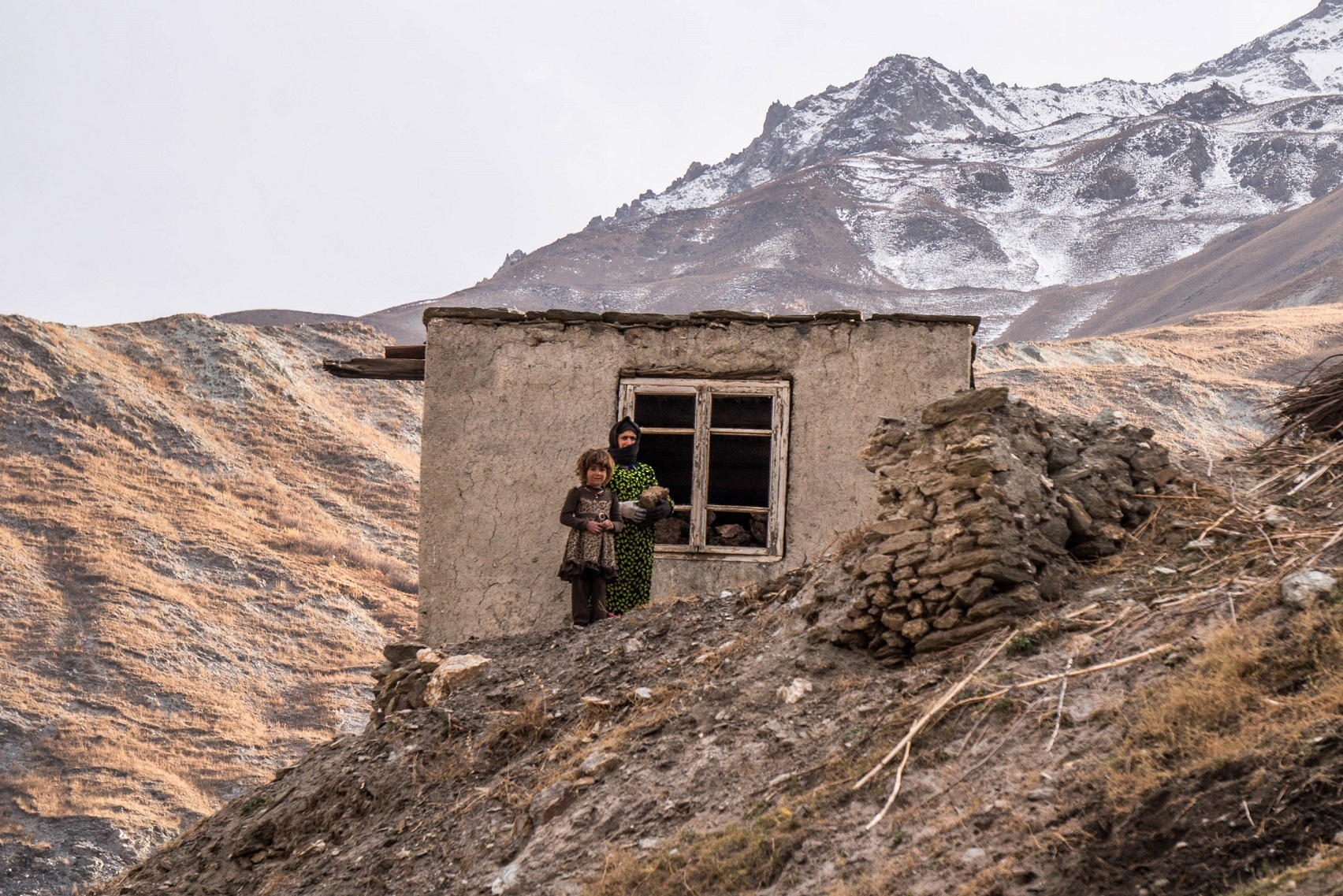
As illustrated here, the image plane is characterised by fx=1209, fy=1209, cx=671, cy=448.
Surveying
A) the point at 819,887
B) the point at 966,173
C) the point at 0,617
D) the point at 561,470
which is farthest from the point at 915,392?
the point at 966,173

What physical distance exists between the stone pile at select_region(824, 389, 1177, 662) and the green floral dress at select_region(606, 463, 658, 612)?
220 centimetres

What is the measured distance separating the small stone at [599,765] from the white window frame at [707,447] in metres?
3.11

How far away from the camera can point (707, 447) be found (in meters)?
8.71

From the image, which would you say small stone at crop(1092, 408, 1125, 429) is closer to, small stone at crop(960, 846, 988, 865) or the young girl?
the young girl

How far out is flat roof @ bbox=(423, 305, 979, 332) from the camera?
28.1 feet

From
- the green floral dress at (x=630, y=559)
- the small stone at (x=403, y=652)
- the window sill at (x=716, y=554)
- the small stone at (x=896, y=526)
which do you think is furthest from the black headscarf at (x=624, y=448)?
the small stone at (x=896, y=526)

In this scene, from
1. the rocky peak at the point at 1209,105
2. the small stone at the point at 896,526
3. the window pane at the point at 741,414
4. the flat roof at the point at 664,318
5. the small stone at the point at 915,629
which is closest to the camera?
the small stone at the point at 915,629

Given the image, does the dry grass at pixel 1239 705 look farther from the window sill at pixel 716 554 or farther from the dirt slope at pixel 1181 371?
the dirt slope at pixel 1181 371

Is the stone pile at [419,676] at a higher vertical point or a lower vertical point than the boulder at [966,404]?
lower

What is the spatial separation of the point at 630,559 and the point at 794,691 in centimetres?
284

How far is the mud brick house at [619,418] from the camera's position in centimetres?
849

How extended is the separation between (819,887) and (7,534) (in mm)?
26460

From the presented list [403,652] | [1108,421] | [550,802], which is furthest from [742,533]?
[550,802]

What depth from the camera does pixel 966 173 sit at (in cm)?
11556
